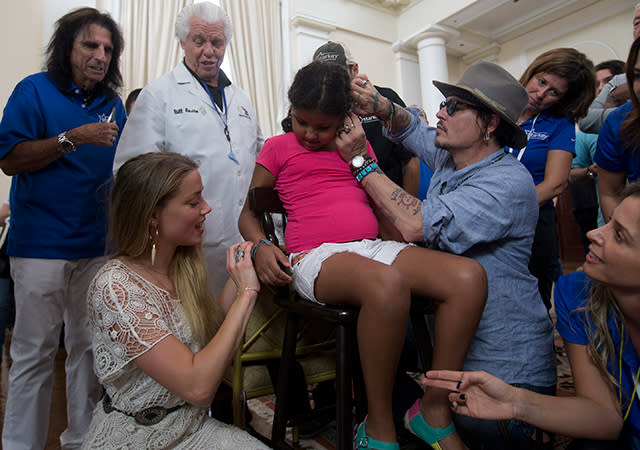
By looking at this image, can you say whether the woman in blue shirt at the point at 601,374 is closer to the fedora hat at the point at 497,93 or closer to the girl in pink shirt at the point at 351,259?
the girl in pink shirt at the point at 351,259

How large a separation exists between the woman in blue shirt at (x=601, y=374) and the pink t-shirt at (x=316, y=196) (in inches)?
22.4

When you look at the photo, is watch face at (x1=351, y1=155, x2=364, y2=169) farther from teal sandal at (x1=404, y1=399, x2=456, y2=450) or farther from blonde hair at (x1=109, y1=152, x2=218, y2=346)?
teal sandal at (x1=404, y1=399, x2=456, y2=450)

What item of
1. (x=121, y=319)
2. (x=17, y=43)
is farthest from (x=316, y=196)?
(x=17, y=43)

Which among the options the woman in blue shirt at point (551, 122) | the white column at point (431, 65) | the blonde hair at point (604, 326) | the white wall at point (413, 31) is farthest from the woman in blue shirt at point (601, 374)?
the white column at point (431, 65)

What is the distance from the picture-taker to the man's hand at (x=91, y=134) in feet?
5.25

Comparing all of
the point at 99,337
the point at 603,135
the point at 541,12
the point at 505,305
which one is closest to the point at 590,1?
the point at 541,12

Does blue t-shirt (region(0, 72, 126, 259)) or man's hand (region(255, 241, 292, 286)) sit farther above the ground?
blue t-shirt (region(0, 72, 126, 259))

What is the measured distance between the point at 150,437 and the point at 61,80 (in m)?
1.43

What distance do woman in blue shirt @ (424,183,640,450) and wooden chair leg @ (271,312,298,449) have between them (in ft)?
1.69

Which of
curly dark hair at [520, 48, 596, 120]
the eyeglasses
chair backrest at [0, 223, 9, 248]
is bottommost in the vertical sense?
chair backrest at [0, 223, 9, 248]

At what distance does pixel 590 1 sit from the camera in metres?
6.06

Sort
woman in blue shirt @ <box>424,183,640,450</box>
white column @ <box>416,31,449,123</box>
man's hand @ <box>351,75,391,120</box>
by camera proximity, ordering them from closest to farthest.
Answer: woman in blue shirt @ <box>424,183,640,450</box> < man's hand @ <box>351,75,391,120</box> < white column @ <box>416,31,449,123</box>

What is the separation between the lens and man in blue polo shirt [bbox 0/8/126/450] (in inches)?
62.6

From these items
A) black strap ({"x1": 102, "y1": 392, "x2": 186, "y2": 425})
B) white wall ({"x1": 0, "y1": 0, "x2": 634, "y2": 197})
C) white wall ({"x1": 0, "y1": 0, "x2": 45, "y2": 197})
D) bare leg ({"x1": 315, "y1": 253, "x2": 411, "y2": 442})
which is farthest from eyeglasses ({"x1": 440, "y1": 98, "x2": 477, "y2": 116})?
white wall ({"x1": 0, "y1": 0, "x2": 634, "y2": 197})
